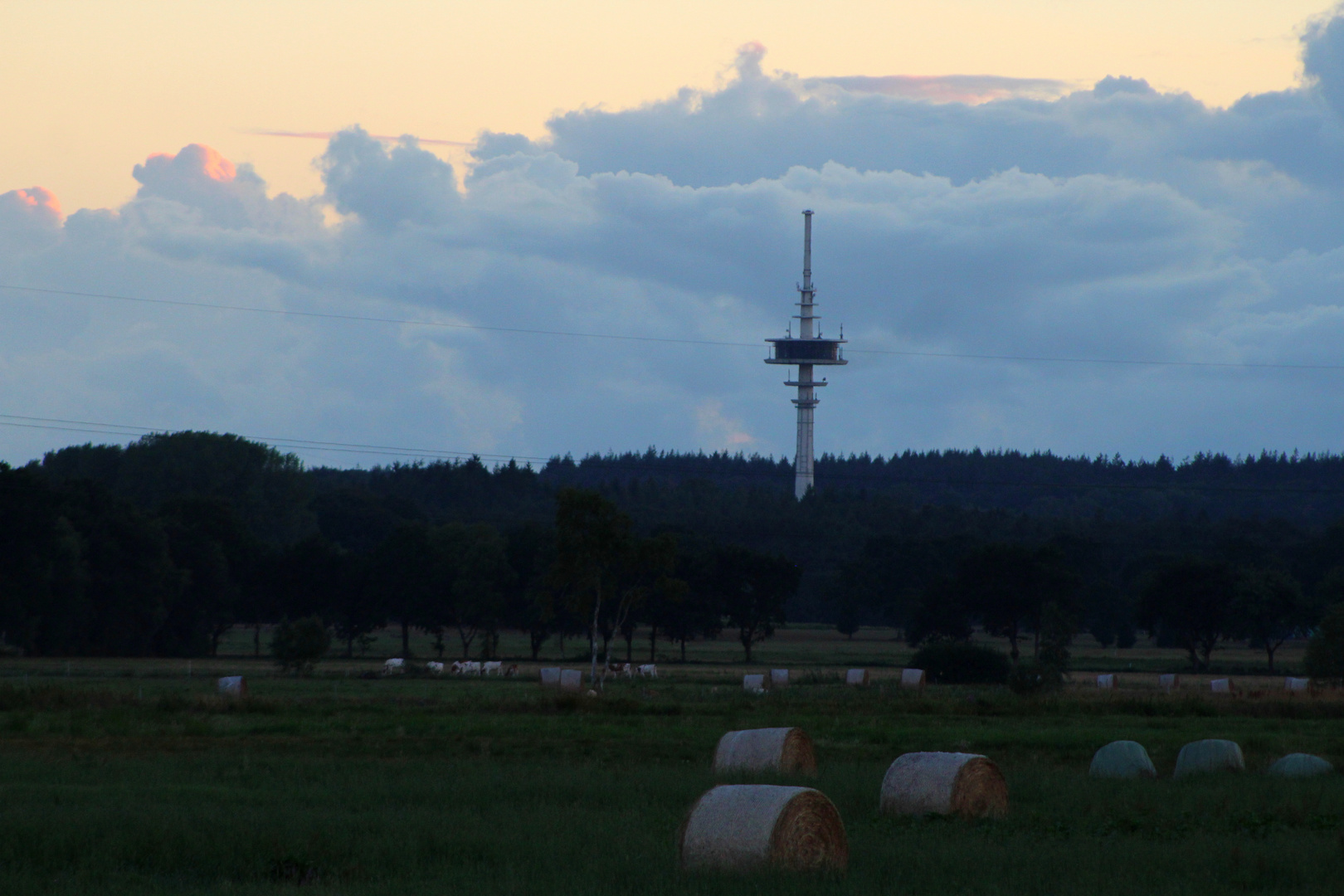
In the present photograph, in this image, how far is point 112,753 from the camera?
24.9 m

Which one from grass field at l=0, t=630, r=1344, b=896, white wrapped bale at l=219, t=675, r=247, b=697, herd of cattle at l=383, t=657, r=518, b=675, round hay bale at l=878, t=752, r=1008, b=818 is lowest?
herd of cattle at l=383, t=657, r=518, b=675

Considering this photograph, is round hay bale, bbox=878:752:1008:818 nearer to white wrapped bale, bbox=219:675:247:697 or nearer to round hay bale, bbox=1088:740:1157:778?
round hay bale, bbox=1088:740:1157:778

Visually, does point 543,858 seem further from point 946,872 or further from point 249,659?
point 249,659

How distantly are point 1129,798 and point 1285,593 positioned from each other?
76.8m

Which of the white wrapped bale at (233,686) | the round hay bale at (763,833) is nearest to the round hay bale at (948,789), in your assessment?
the round hay bale at (763,833)

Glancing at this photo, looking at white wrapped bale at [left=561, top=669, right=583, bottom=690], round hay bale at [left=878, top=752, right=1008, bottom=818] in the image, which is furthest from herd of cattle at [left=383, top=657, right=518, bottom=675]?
round hay bale at [left=878, top=752, right=1008, bottom=818]

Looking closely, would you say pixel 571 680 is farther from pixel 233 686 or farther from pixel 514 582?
pixel 514 582

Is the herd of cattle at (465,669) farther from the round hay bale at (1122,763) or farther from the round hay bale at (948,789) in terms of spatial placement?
the round hay bale at (948,789)

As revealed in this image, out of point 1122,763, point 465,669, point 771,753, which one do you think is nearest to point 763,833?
point 771,753

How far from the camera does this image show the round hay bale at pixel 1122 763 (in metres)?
22.0

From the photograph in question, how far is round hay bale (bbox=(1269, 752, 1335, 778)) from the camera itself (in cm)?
2148

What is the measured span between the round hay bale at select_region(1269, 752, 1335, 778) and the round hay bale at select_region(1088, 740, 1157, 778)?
1875mm

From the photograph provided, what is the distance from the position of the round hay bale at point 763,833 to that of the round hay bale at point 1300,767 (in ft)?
36.2

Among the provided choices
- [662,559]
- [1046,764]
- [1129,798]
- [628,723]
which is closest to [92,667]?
[662,559]
